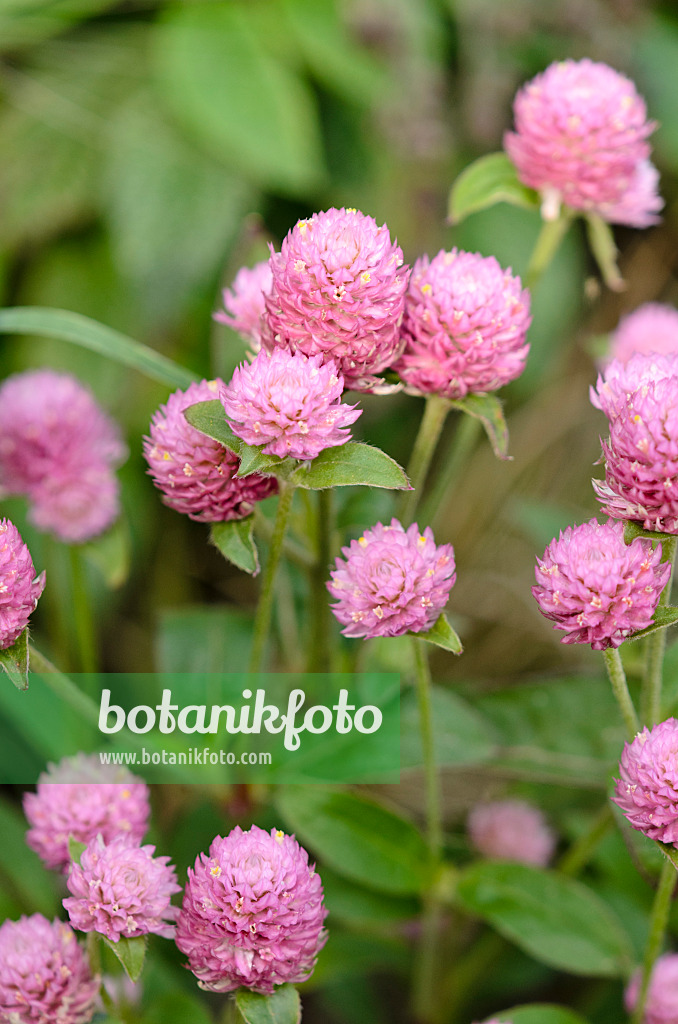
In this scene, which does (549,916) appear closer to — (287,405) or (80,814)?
(80,814)

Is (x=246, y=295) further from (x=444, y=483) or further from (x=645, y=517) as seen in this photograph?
(x=645, y=517)

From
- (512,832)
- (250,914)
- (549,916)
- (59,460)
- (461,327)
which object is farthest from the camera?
(512,832)

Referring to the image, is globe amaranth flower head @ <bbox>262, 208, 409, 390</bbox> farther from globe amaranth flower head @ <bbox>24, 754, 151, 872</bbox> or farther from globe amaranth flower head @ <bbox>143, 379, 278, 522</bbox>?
globe amaranth flower head @ <bbox>24, 754, 151, 872</bbox>

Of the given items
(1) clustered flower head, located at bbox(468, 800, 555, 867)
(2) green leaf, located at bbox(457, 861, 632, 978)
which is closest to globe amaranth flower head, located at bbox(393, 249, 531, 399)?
(2) green leaf, located at bbox(457, 861, 632, 978)

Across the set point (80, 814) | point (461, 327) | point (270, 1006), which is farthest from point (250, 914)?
point (461, 327)

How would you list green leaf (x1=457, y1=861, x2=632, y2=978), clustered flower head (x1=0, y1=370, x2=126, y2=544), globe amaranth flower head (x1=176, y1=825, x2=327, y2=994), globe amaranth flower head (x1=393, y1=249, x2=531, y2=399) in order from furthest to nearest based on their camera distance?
1. clustered flower head (x1=0, y1=370, x2=126, y2=544)
2. green leaf (x1=457, y1=861, x2=632, y2=978)
3. globe amaranth flower head (x1=393, y1=249, x2=531, y2=399)
4. globe amaranth flower head (x1=176, y1=825, x2=327, y2=994)
